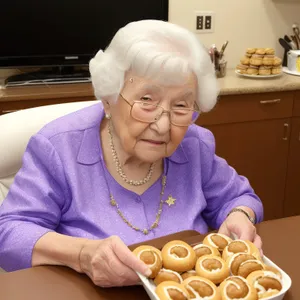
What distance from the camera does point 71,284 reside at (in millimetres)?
872

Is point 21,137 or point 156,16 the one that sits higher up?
point 156,16

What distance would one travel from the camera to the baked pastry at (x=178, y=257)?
822 millimetres

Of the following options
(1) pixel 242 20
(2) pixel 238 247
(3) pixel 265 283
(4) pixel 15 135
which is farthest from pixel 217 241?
(1) pixel 242 20

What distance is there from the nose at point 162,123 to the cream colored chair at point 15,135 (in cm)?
41

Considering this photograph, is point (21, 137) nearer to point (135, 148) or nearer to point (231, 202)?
point (135, 148)

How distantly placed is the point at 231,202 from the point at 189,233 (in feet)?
0.85

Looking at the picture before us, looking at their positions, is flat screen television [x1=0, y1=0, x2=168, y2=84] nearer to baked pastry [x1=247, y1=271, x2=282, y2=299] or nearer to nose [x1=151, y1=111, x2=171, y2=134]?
nose [x1=151, y1=111, x2=171, y2=134]

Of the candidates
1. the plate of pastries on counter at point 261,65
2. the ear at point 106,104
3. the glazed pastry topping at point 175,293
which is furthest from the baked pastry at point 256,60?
the glazed pastry topping at point 175,293

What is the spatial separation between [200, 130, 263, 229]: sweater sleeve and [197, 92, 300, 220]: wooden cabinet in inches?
39.8

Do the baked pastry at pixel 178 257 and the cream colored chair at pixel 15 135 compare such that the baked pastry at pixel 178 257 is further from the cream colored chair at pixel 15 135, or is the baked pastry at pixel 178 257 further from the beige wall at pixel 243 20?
the beige wall at pixel 243 20

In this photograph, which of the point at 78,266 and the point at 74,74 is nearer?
the point at 78,266

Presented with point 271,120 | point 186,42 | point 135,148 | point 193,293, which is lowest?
point 271,120

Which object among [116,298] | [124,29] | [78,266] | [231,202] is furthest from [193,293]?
[124,29]

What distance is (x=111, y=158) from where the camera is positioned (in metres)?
1.26
